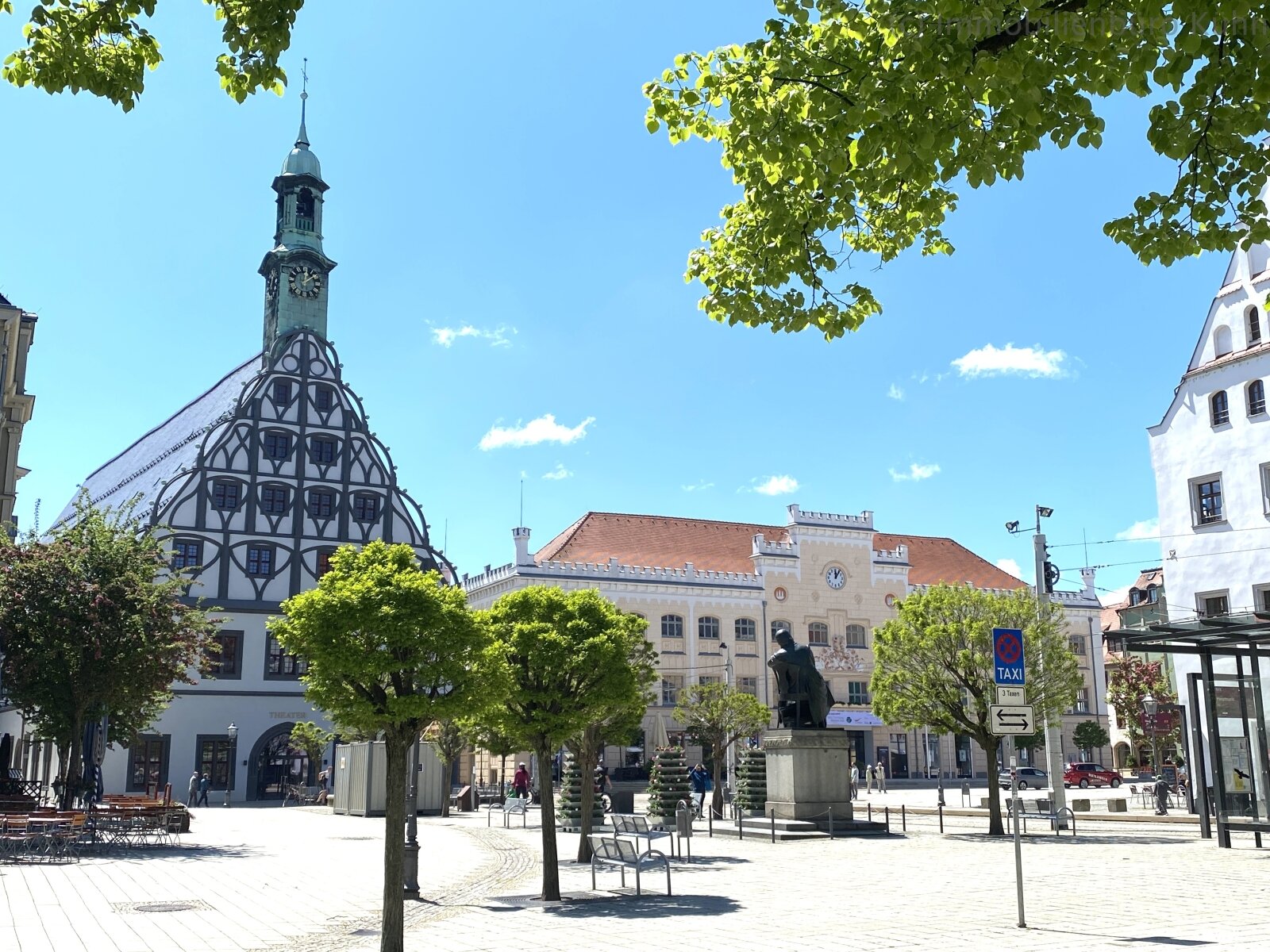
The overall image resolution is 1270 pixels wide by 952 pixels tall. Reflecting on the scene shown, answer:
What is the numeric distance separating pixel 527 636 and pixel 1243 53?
1284cm

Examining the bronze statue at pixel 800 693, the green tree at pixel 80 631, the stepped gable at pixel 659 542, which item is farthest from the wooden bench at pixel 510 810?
the stepped gable at pixel 659 542

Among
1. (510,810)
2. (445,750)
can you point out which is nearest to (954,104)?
(510,810)

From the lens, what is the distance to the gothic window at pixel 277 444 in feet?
168

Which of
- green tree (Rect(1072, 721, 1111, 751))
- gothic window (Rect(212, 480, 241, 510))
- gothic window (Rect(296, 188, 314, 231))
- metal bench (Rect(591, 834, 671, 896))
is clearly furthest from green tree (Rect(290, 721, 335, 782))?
green tree (Rect(1072, 721, 1111, 751))

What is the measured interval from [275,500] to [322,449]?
3.24m

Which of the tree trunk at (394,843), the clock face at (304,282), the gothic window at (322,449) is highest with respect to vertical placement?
the clock face at (304,282)

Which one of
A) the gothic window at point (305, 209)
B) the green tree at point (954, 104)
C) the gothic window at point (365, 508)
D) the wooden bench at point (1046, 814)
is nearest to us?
the green tree at point (954, 104)

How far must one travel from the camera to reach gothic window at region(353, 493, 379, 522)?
172ft

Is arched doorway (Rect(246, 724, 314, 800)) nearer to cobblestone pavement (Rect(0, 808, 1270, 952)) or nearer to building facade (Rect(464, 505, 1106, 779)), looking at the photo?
building facade (Rect(464, 505, 1106, 779))

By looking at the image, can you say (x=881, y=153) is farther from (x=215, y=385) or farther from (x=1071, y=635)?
(x=1071, y=635)

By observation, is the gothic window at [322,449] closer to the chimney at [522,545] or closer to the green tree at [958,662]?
the chimney at [522,545]

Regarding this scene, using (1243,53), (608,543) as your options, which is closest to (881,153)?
(1243,53)

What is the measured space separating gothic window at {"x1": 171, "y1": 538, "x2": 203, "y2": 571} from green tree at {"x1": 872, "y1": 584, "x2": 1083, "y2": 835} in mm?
30367

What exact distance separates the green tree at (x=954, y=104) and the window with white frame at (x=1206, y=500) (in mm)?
30411
